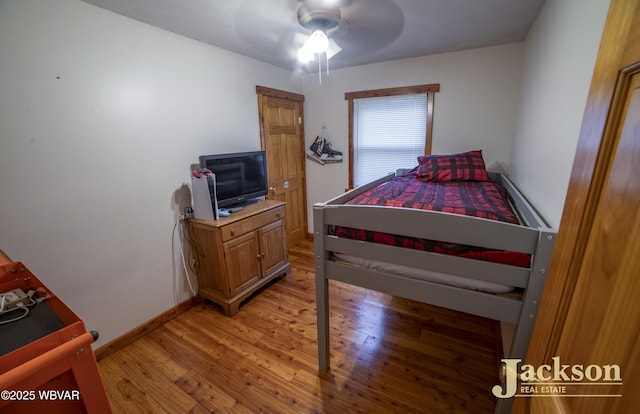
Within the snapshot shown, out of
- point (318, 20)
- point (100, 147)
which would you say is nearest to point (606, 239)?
point (318, 20)

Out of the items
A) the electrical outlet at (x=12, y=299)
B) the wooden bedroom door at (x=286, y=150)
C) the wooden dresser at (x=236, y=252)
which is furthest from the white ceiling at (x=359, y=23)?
the electrical outlet at (x=12, y=299)

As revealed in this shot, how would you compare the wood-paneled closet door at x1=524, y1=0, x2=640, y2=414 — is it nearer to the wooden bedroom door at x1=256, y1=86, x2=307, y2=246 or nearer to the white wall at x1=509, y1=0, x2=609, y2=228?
the white wall at x1=509, y1=0, x2=609, y2=228

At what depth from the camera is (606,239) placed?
469 millimetres

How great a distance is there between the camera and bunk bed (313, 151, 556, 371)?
3.50 feet

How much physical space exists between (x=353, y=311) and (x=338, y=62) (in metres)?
2.69

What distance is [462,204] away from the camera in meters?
1.58

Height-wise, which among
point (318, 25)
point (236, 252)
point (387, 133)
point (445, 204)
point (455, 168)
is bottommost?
point (236, 252)

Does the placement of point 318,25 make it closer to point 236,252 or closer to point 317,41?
point 317,41

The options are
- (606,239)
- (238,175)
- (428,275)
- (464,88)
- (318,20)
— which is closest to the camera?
(606,239)

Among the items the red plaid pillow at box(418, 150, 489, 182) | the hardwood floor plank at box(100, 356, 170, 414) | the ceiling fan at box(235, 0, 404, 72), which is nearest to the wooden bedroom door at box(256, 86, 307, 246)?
the ceiling fan at box(235, 0, 404, 72)

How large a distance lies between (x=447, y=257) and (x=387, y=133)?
2369mm

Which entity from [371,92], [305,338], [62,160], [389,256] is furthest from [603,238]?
[371,92]

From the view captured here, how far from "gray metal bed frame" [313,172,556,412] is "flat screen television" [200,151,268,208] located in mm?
1283

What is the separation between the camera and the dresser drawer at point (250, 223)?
2.19m
